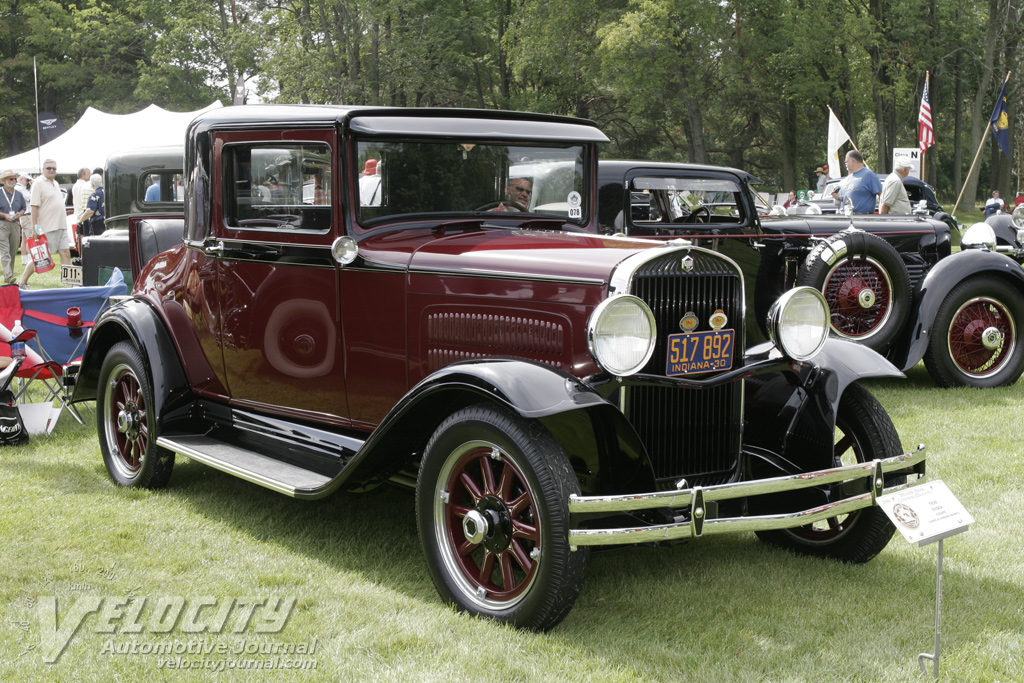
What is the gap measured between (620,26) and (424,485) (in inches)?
984

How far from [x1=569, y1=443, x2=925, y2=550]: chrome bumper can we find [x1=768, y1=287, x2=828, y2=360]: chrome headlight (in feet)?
1.79

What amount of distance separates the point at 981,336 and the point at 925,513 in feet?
16.8

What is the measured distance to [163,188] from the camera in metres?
10.9

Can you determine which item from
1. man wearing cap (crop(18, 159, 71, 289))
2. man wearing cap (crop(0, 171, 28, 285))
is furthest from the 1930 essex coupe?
man wearing cap (crop(0, 171, 28, 285))

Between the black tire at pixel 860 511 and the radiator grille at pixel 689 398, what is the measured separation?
50cm

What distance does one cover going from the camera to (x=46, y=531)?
4.38 metres

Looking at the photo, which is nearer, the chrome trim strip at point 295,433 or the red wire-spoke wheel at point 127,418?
the chrome trim strip at point 295,433

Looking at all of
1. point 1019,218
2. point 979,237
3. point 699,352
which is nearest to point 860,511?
point 699,352

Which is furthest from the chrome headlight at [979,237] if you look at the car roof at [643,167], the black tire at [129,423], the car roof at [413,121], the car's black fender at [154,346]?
the black tire at [129,423]

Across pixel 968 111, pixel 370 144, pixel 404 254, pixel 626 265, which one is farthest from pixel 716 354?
pixel 968 111

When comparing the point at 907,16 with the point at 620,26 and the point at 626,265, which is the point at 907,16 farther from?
the point at 626,265

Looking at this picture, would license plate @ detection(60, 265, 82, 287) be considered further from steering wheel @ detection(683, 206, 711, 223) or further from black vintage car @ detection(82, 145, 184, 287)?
steering wheel @ detection(683, 206, 711, 223)

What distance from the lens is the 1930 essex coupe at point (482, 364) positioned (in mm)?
3279

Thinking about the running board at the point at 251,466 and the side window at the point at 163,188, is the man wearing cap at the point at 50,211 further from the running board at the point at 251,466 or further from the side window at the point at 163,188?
the running board at the point at 251,466
